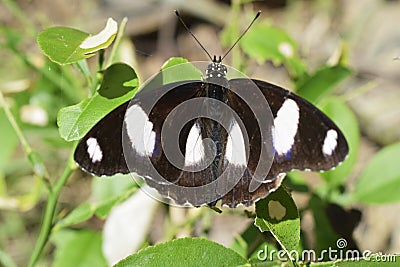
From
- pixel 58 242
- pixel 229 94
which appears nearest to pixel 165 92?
pixel 229 94

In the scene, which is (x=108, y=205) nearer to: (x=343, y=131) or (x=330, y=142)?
(x=330, y=142)

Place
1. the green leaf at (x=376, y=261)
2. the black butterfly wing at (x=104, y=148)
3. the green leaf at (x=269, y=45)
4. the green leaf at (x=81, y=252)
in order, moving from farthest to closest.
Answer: the green leaf at (x=269, y=45), the green leaf at (x=81, y=252), the black butterfly wing at (x=104, y=148), the green leaf at (x=376, y=261)

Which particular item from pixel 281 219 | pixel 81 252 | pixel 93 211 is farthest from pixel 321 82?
pixel 81 252

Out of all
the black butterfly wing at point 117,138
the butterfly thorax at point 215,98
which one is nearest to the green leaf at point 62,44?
the black butterfly wing at point 117,138

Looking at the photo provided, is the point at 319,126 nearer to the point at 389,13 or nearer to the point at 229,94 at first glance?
the point at 229,94

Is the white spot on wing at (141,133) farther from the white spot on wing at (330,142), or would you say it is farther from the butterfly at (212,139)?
Answer: the white spot on wing at (330,142)

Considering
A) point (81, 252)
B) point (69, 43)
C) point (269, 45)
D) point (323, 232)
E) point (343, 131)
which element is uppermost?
point (69, 43)

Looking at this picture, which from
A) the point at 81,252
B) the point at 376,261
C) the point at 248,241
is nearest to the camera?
the point at 376,261
